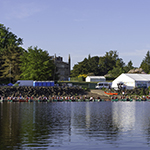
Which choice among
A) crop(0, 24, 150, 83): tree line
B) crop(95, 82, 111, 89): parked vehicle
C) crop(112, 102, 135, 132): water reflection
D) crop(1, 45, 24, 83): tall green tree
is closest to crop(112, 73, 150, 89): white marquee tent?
crop(95, 82, 111, 89): parked vehicle

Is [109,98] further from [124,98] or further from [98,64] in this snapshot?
[98,64]

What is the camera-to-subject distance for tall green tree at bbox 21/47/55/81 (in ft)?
359

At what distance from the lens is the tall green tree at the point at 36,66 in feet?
359

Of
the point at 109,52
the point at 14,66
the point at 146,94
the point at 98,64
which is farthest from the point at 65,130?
the point at 109,52

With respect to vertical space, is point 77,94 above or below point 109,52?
below

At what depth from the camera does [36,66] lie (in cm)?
11044

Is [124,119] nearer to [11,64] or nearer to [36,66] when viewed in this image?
[36,66]

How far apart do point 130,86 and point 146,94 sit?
32.1 feet

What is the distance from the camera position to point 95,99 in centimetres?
9031

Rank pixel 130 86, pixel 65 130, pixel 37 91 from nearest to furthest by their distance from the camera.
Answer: pixel 65 130 → pixel 37 91 → pixel 130 86

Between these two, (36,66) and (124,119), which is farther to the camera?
(36,66)

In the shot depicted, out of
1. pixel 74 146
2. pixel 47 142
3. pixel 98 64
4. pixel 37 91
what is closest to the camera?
pixel 74 146

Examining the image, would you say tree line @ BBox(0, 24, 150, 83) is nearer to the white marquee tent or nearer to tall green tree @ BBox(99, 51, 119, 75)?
the white marquee tent

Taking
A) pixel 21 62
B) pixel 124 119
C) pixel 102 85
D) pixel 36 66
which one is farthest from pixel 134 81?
pixel 124 119
